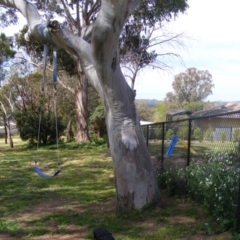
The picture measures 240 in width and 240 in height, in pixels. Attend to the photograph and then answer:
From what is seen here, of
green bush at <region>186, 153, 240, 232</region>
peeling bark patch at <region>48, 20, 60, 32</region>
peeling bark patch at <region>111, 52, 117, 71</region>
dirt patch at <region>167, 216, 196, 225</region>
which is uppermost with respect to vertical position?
peeling bark patch at <region>48, 20, 60, 32</region>

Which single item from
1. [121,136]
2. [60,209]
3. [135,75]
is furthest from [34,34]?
[135,75]

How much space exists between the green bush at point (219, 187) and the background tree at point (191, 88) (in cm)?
4684

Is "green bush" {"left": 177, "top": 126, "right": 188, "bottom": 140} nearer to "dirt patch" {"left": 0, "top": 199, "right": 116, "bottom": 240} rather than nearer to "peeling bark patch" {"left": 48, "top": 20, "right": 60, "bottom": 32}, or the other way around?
"dirt patch" {"left": 0, "top": 199, "right": 116, "bottom": 240}

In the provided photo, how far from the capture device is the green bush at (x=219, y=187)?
12.3 ft

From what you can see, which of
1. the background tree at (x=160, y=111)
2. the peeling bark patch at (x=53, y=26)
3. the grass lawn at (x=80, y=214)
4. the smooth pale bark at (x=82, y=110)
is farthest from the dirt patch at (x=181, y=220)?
the background tree at (x=160, y=111)

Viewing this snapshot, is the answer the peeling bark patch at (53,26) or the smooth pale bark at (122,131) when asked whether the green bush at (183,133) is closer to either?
the smooth pale bark at (122,131)

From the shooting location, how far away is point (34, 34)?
5492mm

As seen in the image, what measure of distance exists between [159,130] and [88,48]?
10.2 ft

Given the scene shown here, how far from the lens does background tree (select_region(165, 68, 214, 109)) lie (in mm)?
50972

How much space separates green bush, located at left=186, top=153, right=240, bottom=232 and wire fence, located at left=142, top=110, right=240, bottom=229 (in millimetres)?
100

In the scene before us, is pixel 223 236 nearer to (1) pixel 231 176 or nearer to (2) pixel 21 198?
(1) pixel 231 176

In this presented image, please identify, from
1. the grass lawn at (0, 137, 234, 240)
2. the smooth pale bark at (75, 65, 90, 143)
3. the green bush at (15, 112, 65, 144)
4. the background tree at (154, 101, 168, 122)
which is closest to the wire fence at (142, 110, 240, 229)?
the grass lawn at (0, 137, 234, 240)

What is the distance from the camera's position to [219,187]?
3855 millimetres

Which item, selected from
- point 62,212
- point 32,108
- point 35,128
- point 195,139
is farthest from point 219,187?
point 32,108
